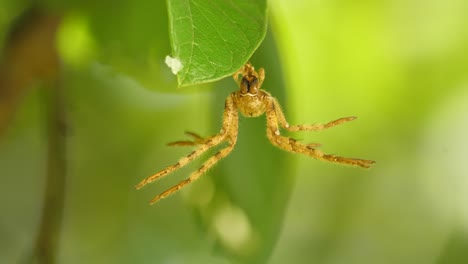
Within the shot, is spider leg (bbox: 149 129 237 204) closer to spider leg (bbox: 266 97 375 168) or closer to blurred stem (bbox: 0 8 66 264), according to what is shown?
spider leg (bbox: 266 97 375 168)

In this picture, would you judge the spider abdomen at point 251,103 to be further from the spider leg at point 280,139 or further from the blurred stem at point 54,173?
the blurred stem at point 54,173

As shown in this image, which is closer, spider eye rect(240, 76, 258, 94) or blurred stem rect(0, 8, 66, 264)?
spider eye rect(240, 76, 258, 94)

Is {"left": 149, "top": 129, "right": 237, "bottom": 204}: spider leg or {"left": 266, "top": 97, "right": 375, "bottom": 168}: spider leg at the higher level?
{"left": 266, "top": 97, "right": 375, "bottom": 168}: spider leg

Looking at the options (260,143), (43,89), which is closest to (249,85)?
(260,143)

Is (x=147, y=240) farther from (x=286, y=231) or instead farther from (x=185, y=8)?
(x=185, y=8)

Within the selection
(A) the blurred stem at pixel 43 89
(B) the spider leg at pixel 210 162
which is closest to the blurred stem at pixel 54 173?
(A) the blurred stem at pixel 43 89

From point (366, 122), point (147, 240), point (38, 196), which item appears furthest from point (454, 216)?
point (38, 196)

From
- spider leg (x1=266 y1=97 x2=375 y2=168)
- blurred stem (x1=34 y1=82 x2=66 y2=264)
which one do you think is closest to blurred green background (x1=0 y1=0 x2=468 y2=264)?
blurred stem (x1=34 y1=82 x2=66 y2=264)
